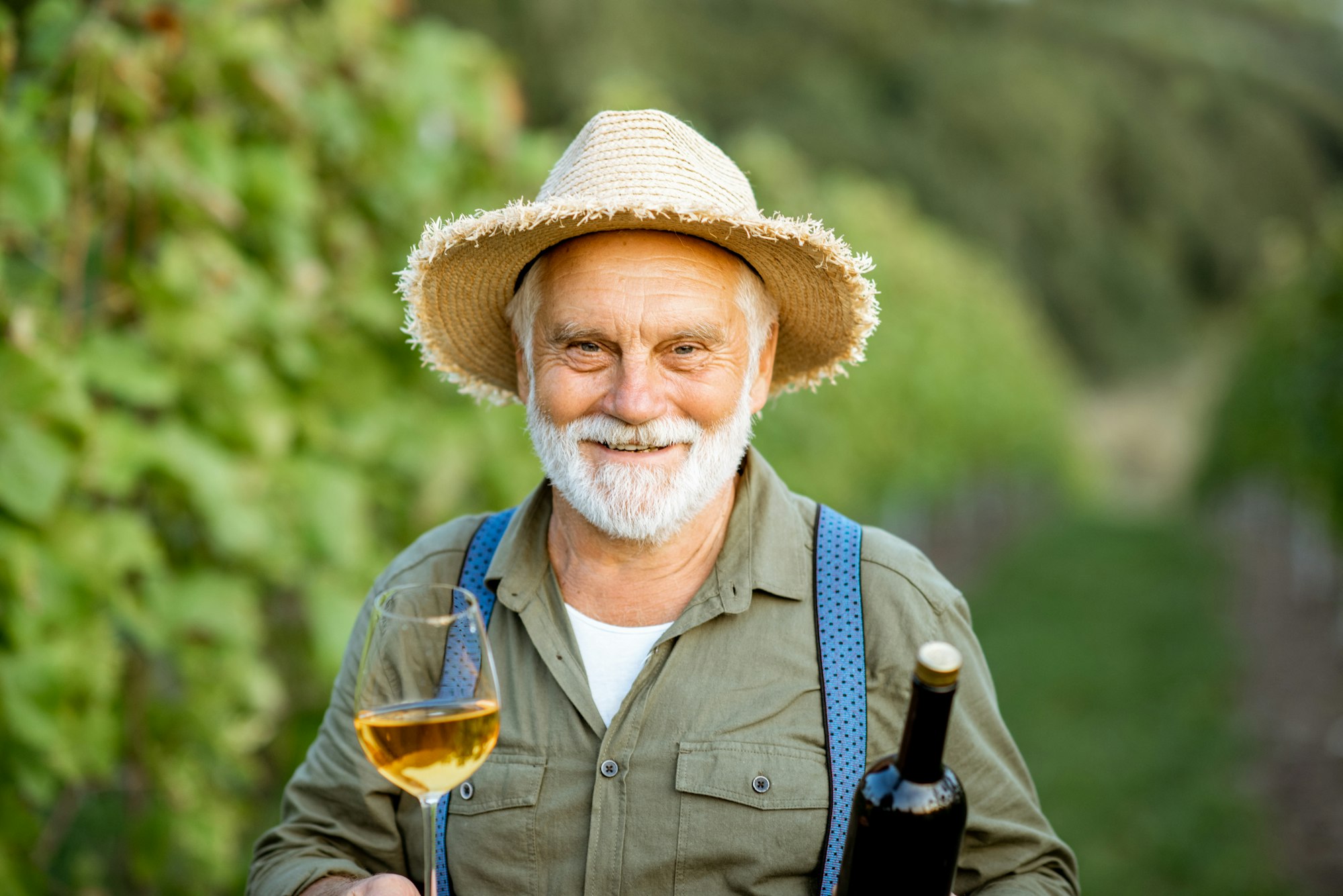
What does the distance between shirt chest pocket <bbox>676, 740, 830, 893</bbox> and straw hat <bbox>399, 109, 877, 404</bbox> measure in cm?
93

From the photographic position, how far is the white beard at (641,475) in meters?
2.34

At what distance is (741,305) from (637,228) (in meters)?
0.26

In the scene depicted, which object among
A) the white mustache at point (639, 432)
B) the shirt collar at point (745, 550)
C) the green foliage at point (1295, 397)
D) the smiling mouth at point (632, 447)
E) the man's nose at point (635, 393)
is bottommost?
the shirt collar at point (745, 550)

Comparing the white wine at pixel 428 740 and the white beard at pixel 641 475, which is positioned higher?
the white beard at pixel 641 475

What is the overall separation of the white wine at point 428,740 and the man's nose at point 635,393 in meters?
0.68

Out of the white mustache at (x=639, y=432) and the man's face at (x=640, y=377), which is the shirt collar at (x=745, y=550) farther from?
the white mustache at (x=639, y=432)

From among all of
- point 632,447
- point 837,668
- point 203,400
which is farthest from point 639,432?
point 203,400

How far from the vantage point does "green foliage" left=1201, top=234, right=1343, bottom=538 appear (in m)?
9.76

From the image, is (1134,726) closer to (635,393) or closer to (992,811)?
(992,811)

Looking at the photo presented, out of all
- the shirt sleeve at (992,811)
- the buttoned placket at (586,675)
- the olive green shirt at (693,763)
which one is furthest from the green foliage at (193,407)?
Result: the shirt sleeve at (992,811)

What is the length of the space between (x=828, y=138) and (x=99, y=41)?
137 feet

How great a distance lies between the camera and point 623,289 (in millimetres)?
2299

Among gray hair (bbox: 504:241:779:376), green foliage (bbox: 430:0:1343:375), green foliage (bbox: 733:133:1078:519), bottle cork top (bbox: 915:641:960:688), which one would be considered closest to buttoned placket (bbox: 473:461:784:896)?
gray hair (bbox: 504:241:779:376)

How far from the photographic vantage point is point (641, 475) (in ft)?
7.67
